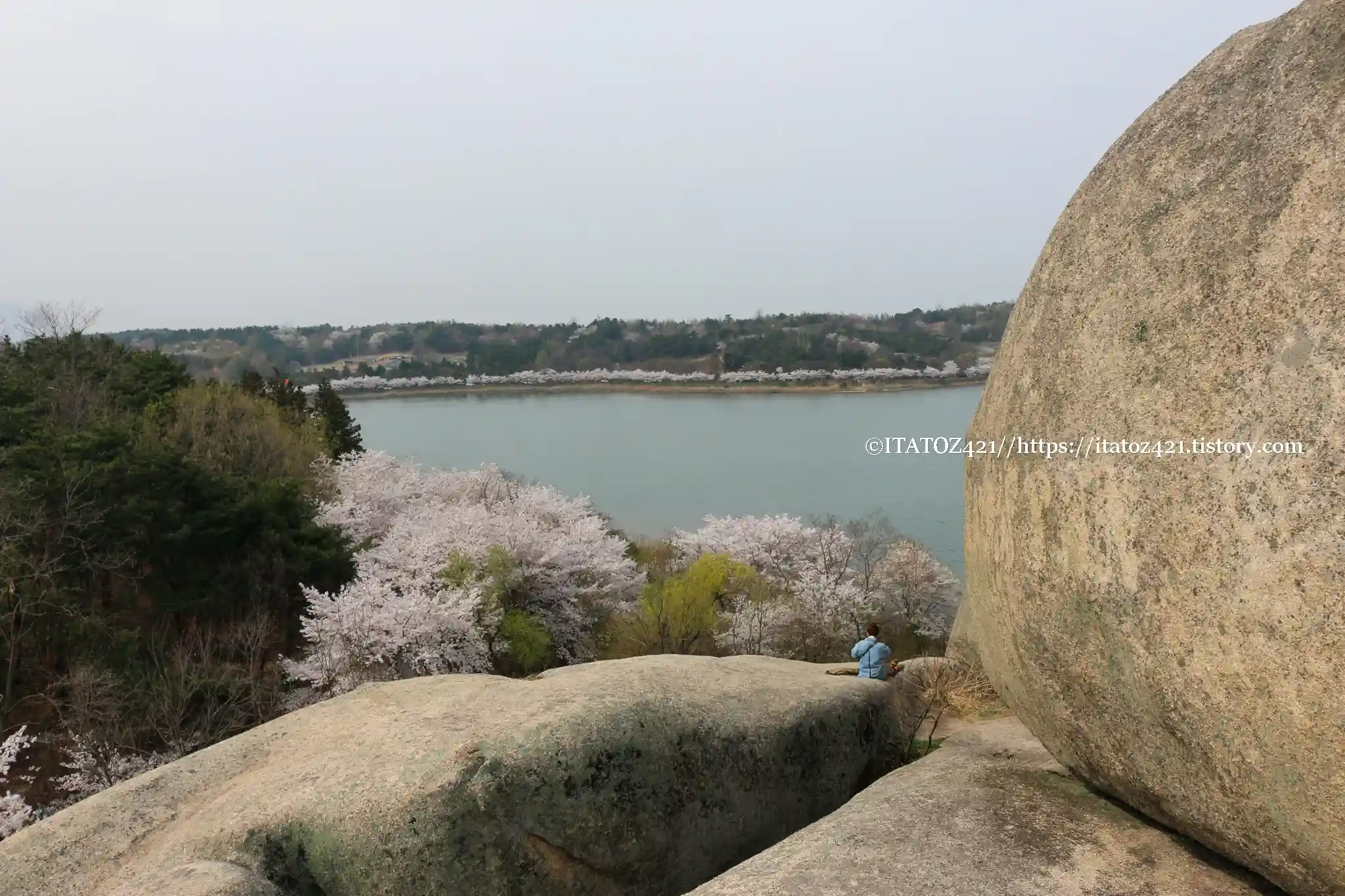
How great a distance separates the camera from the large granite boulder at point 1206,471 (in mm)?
3307

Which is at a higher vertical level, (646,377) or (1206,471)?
(1206,471)

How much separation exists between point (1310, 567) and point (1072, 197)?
8.36 ft

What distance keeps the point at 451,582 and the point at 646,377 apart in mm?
72897

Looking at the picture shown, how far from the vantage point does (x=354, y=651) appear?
59.2 ft

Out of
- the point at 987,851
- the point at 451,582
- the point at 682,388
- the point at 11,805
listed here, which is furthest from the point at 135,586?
the point at 682,388

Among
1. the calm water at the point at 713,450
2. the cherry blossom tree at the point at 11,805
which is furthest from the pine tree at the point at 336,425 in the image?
the cherry blossom tree at the point at 11,805

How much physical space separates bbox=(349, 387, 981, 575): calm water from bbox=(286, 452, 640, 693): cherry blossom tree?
53.5 ft

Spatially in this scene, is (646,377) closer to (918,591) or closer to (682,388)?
(682,388)

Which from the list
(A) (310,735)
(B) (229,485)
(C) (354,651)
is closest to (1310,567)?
(A) (310,735)

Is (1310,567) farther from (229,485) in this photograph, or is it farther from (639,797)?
(229,485)

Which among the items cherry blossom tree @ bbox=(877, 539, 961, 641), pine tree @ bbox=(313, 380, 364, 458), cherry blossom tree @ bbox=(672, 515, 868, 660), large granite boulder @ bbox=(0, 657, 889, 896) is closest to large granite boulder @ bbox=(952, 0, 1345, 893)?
large granite boulder @ bbox=(0, 657, 889, 896)

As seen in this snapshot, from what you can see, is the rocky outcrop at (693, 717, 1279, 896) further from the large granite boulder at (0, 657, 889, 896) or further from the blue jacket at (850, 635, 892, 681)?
the blue jacket at (850, 635, 892, 681)

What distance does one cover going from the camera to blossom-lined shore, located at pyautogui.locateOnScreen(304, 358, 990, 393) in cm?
7762

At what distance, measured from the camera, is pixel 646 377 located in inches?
3666
